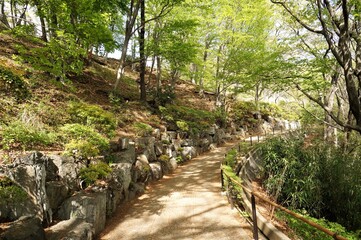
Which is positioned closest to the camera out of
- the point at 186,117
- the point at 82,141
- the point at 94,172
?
the point at 94,172

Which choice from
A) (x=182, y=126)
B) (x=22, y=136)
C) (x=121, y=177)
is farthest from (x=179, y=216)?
(x=182, y=126)

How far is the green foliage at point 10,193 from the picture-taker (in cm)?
401

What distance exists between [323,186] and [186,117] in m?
10.4

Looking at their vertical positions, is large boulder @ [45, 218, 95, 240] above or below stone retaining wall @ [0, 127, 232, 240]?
below

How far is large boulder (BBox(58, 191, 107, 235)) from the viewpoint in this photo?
4859 millimetres

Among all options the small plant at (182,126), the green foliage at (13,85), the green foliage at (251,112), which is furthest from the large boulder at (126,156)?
the green foliage at (251,112)

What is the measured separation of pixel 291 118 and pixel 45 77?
1280 inches

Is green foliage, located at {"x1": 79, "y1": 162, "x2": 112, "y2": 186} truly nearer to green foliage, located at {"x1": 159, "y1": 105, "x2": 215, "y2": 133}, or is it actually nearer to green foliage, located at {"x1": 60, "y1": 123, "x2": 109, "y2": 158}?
green foliage, located at {"x1": 60, "y1": 123, "x2": 109, "y2": 158}

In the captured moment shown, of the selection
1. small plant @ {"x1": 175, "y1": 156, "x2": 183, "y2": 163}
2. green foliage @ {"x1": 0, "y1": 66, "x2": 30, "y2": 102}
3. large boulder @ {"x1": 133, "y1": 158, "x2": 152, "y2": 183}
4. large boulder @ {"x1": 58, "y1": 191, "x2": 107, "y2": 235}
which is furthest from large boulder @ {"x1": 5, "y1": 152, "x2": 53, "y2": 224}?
small plant @ {"x1": 175, "y1": 156, "x2": 183, "y2": 163}

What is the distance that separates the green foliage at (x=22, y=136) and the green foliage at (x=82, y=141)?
23.1 inches

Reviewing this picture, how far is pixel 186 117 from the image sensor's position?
652 inches

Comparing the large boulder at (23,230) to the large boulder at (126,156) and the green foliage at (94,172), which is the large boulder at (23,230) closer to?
the green foliage at (94,172)

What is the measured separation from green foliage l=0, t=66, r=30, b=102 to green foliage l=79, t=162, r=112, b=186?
4.08 meters

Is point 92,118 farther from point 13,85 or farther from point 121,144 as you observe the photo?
point 13,85
